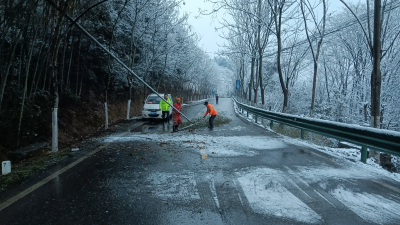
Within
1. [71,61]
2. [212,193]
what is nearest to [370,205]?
[212,193]

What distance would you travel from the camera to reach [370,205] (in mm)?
3854

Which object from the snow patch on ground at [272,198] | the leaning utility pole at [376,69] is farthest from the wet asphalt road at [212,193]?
the leaning utility pole at [376,69]

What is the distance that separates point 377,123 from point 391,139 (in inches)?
149

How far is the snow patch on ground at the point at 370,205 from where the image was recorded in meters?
3.46

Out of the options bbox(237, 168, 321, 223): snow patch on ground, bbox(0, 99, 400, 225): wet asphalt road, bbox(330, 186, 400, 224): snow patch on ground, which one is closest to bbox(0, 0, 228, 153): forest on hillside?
bbox(0, 99, 400, 225): wet asphalt road

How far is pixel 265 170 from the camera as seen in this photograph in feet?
18.5

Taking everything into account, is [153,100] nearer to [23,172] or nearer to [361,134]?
[23,172]

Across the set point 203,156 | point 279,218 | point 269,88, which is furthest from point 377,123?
point 269,88

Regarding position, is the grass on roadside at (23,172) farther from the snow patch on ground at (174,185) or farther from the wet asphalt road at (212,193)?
the snow patch on ground at (174,185)

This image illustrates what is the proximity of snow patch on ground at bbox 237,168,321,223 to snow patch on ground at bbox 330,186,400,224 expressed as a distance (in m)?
0.66

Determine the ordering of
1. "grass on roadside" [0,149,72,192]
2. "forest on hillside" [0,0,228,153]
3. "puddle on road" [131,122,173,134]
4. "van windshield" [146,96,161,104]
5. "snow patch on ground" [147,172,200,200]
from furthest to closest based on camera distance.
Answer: "van windshield" [146,96,161,104], "puddle on road" [131,122,173,134], "forest on hillside" [0,0,228,153], "grass on roadside" [0,149,72,192], "snow patch on ground" [147,172,200,200]

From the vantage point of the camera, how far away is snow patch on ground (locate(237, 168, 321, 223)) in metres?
3.53

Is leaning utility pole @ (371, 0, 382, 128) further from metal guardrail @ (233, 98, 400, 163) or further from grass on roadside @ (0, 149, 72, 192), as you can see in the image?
grass on roadside @ (0, 149, 72, 192)

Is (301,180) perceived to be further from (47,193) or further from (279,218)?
(47,193)
